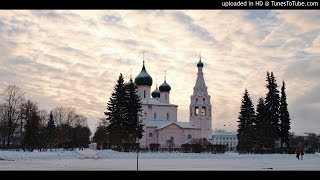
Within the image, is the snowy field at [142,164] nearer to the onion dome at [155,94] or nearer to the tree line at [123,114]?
the tree line at [123,114]

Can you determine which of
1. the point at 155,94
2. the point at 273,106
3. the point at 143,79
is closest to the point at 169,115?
the point at 155,94

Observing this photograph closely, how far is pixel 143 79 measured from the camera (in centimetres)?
8888

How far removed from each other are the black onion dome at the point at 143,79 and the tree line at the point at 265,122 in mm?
23945

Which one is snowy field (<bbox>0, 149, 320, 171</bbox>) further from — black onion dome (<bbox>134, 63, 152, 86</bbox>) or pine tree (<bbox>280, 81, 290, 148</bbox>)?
black onion dome (<bbox>134, 63, 152, 86</bbox>)

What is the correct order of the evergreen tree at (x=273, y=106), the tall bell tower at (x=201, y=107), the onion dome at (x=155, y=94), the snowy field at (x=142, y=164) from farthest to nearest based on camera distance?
the onion dome at (x=155, y=94)
the tall bell tower at (x=201, y=107)
the evergreen tree at (x=273, y=106)
the snowy field at (x=142, y=164)

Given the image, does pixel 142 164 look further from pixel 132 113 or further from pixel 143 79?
pixel 143 79

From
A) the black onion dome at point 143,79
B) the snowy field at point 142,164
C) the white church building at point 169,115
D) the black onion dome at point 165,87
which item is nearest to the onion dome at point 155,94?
the white church building at point 169,115

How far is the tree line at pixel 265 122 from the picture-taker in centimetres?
6012

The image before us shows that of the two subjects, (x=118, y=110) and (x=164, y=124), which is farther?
(x=164, y=124)

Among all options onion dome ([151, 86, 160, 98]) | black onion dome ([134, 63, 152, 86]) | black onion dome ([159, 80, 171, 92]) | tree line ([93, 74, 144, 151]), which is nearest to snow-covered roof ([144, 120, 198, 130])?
black onion dome ([159, 80, 171, 92])

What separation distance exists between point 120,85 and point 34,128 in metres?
13.5

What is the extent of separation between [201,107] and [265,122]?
32.0 m
